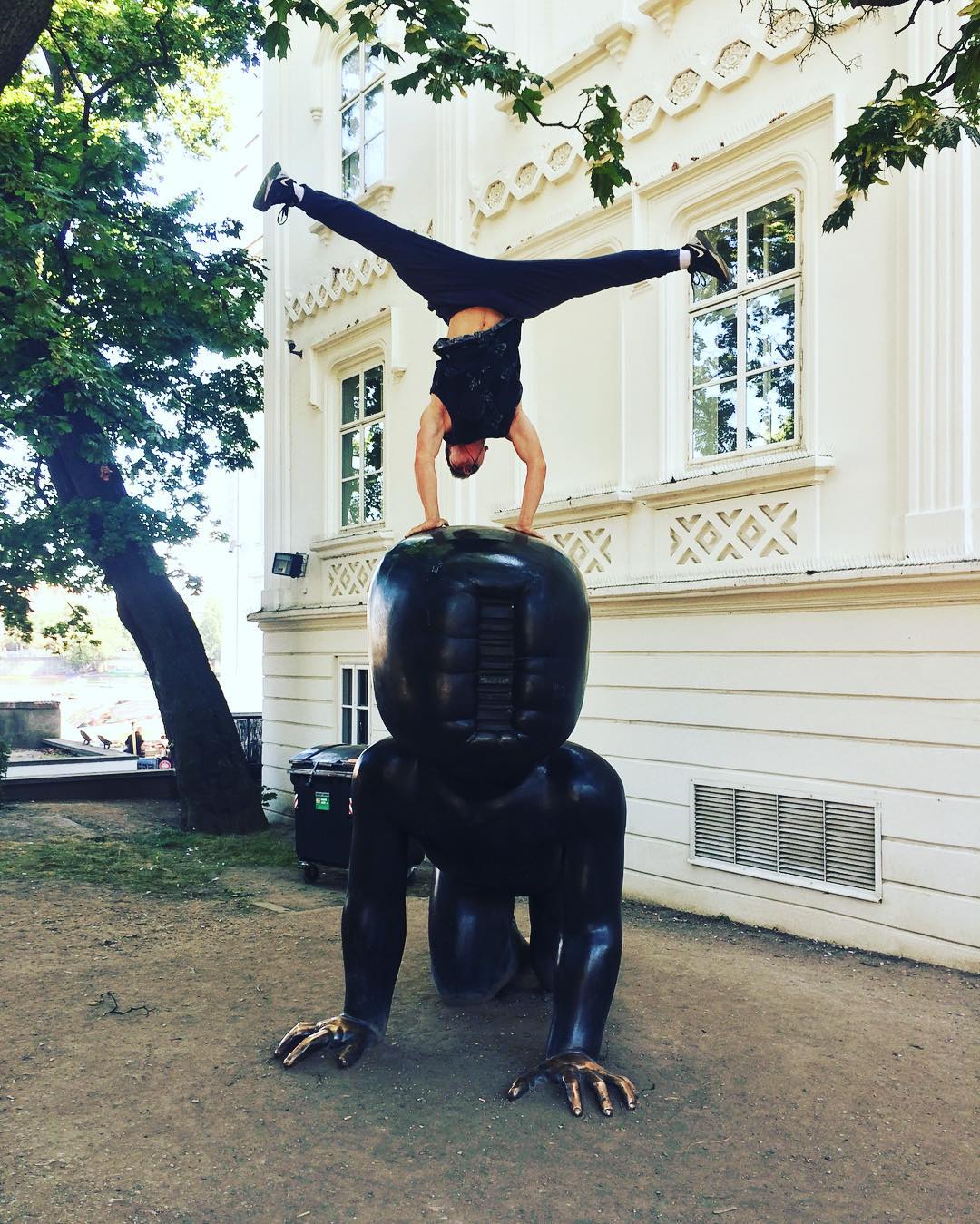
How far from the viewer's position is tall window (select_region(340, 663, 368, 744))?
1091 cm

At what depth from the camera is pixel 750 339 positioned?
23.8 ft

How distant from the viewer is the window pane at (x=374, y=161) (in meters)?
11.1

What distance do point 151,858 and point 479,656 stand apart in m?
7.14

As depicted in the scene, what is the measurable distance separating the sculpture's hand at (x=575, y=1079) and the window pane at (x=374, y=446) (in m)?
8.18

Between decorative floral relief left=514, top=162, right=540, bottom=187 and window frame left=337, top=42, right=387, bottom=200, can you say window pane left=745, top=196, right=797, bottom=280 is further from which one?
window frame left=337, top=42, right=387, bottom=200

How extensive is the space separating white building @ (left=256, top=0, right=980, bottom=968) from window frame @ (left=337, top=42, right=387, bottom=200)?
968mm

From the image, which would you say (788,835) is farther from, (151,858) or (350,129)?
(350,129)

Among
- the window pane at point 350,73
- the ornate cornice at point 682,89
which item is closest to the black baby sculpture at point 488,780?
the ornate cornice at point 682,89

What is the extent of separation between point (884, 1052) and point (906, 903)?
1.69m

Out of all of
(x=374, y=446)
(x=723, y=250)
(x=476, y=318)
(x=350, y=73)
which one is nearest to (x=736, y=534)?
(x=723, y=250)

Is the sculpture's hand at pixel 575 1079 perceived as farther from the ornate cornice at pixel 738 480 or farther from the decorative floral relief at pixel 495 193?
the decorative floral relief at pixel 495 193

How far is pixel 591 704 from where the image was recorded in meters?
7.99

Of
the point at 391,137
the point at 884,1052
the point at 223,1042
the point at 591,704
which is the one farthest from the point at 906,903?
the point at 391,137

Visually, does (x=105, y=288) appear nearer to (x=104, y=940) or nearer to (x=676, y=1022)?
(x=104, y=940)
